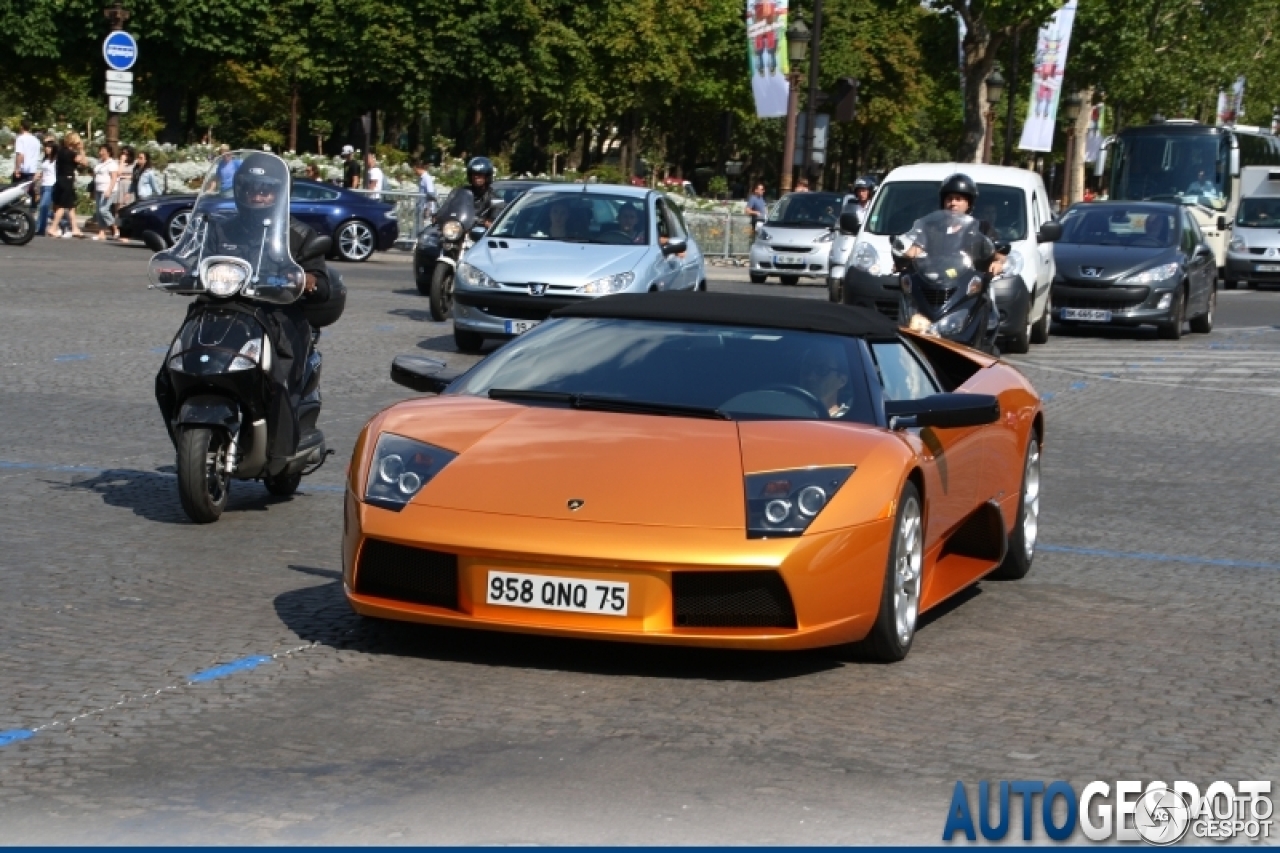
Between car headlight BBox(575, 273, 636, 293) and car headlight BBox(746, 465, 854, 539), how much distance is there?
13.2m

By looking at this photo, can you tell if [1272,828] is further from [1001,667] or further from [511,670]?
[511,670]

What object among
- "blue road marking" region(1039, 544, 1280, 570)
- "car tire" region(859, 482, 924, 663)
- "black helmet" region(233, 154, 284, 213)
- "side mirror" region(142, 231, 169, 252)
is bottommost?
"blue road marking" region(1039, 544, 1280, 570)

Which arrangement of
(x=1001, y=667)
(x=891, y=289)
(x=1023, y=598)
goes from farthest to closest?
1. (x=891, y=289)
2. (x=1023, y=598)
3. (x=1001, y=667)

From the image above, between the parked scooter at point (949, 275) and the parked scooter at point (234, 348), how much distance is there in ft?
16.7

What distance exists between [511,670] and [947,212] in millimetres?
8428

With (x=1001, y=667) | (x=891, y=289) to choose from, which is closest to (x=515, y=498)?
(x=1001, y=667)

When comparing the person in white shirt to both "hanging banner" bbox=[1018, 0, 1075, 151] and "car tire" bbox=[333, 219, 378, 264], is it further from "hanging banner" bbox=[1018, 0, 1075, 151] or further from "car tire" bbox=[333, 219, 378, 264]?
"hanging banner" bbox=[1018, 0, 1075, 151]

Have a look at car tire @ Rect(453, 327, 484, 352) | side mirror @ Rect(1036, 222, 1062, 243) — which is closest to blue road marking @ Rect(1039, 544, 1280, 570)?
car tire @ Rect(453, 327, 484, 352)

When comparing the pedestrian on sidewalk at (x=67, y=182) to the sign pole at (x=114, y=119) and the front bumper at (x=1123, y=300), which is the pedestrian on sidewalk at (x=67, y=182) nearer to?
the sign pole at (x=114, y=119)

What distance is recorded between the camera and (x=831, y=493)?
714 cm

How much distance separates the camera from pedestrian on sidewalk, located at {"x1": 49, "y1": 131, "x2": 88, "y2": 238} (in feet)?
124

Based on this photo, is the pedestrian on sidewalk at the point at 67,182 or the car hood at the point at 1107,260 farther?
the pedestrian on sidewalk at the point at 67,182

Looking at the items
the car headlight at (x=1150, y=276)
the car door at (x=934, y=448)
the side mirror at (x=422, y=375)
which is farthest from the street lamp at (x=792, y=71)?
the side mirror at (x=422, y=375)

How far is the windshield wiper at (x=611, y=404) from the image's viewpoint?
25.4ft
